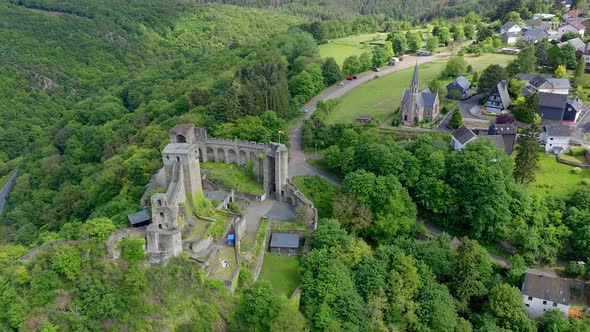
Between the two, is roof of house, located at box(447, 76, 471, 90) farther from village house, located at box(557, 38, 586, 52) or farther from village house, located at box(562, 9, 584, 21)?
village house, located at box(562, 9, 584, 21)

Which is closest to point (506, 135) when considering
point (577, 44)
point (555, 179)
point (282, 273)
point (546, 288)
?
point (555, 179)

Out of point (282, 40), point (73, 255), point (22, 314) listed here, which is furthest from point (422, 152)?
point (282, 40)

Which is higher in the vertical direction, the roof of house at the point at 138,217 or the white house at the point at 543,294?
the roof of house at the point at 138,217

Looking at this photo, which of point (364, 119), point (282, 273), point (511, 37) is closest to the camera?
point (282, 273)

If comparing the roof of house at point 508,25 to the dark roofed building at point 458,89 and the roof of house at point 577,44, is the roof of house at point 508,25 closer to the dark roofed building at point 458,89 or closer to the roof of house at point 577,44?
the roof of house at point 577,44

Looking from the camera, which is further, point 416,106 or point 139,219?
point 416,106

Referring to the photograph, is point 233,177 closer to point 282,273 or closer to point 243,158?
point 243,158

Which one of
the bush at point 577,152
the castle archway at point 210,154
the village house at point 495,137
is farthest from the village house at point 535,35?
the castle archway at point 210,154
